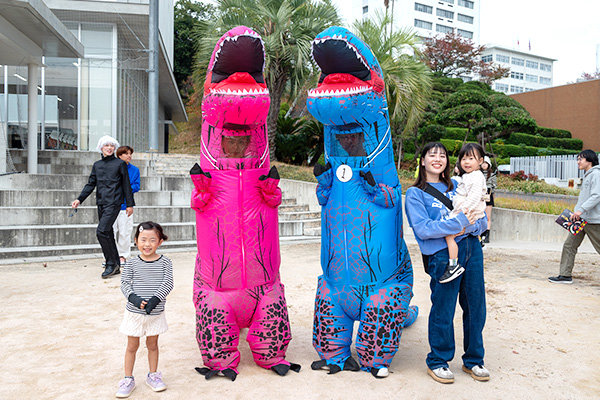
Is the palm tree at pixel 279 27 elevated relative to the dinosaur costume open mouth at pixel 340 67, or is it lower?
elevated

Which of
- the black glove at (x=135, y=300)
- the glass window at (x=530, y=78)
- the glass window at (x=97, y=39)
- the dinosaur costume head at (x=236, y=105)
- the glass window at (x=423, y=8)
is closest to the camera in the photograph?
the black glove at (x=135, y=300)

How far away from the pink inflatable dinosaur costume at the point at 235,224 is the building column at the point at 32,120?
8649 millimetres

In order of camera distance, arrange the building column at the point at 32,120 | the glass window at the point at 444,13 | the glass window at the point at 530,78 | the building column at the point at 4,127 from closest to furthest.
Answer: the building column at the point at 4,127 → the building column at the point at 32,120 → the glass window at the point at 444,13 → the glass window at the point at 530,78

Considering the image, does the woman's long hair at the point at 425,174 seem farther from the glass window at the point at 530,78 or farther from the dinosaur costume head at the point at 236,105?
the glass window at the point at 530,78

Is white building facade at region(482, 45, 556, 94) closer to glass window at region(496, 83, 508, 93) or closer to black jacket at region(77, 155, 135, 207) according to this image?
glass window at region(496, 83, 508, 93)

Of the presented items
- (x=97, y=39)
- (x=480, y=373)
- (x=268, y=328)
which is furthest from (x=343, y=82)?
(x=97, y=39)

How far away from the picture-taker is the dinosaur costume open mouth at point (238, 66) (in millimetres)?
3100

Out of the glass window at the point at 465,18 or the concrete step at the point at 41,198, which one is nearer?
the concrete step at the point at 41,198

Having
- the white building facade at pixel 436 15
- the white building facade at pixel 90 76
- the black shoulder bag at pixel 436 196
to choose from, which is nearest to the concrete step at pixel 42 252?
the black shoulder bag at pixel 436 196

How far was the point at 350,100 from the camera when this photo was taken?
3178 mm

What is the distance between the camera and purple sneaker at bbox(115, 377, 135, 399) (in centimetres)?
291

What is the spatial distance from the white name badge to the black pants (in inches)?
153

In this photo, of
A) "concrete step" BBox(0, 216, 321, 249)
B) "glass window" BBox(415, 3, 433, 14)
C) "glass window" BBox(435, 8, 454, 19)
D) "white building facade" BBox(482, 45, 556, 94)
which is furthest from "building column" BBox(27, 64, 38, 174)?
"white building facade" BBox(482, 45, 556, 94)

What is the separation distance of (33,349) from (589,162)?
6.25 m
